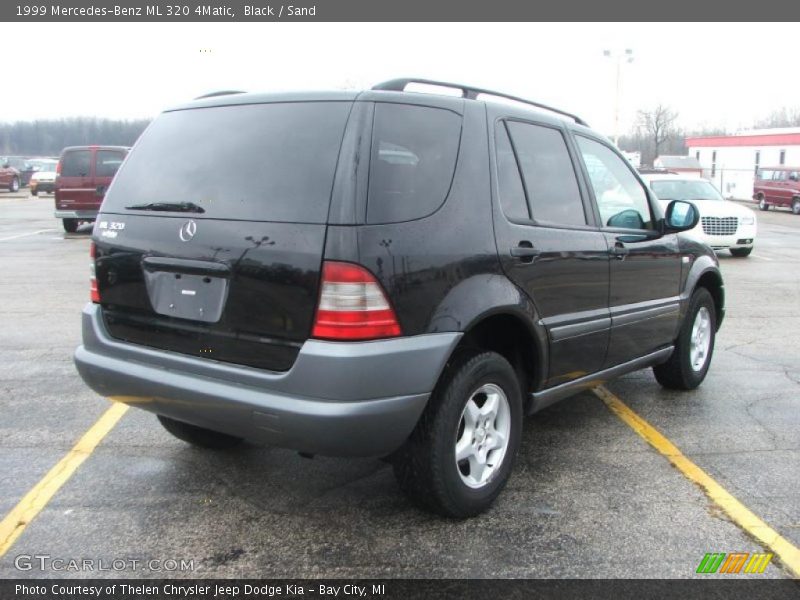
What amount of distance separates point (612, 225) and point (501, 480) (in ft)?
5.65

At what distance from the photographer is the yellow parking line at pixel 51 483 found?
9.95 feet

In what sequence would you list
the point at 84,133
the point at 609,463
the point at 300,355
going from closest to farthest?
the point at 300,355, the point at 609,463, the point at 84,133

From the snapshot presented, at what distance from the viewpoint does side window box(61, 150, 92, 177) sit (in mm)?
16172

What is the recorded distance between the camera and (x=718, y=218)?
45.6ft

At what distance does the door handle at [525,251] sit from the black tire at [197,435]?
1.81 m

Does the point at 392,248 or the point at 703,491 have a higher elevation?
the point at 392,248

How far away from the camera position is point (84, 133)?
263ft

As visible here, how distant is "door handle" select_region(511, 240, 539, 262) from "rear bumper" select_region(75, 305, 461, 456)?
61cm

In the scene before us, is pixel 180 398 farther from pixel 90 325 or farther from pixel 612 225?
pixel 612 225

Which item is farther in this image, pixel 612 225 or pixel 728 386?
pixel 728 386

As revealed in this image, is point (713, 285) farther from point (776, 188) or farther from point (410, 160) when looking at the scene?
point (776, 188)

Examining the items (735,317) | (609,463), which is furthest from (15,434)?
(735,317)

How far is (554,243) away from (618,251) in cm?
73

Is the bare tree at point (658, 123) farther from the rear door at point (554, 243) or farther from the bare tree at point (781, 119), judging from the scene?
the rear door at point (554, 243)
